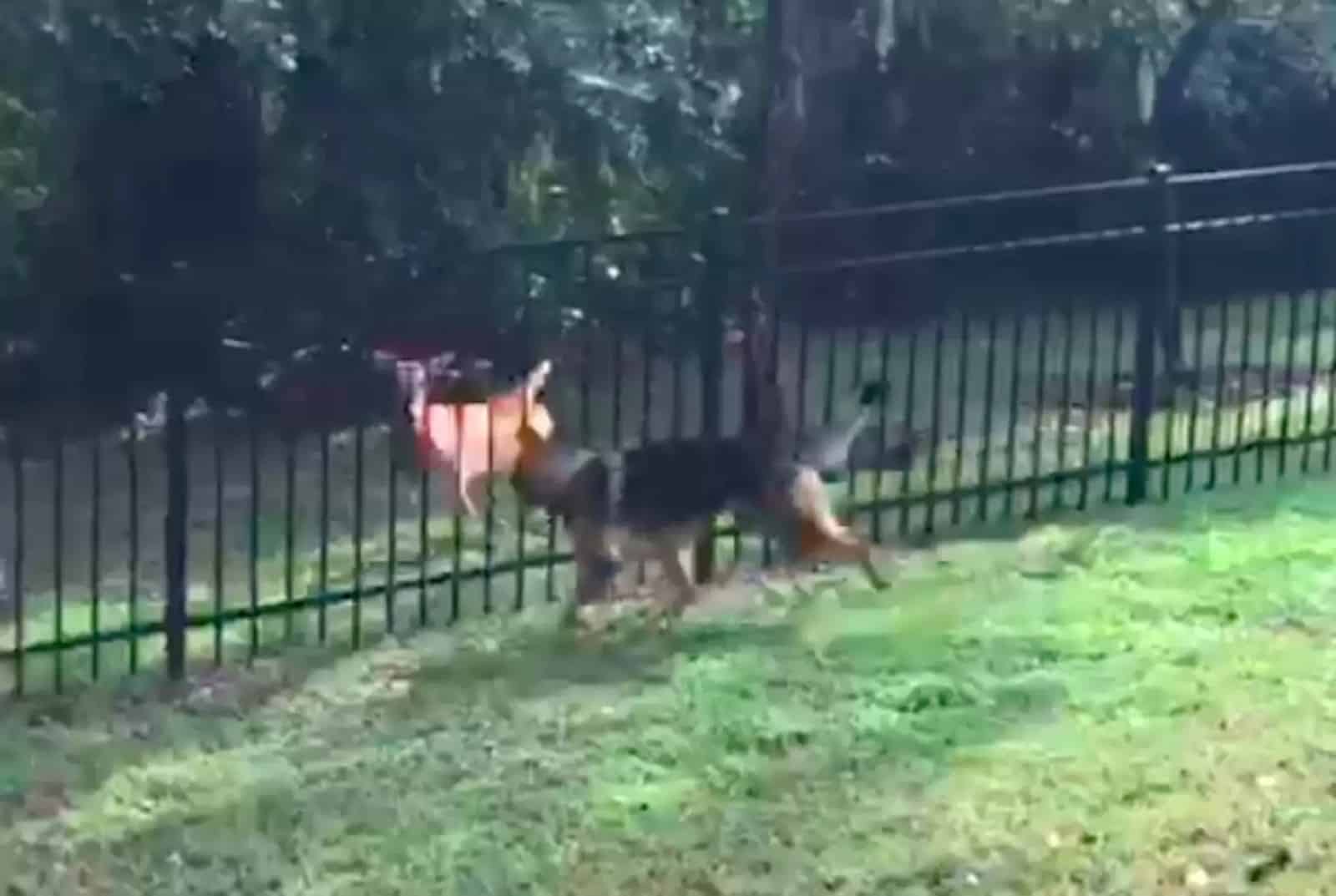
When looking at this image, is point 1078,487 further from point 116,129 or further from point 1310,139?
point 1310,139

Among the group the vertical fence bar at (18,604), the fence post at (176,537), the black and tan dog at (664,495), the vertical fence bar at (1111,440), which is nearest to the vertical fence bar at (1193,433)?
the vertical fence bar at (1111,440)

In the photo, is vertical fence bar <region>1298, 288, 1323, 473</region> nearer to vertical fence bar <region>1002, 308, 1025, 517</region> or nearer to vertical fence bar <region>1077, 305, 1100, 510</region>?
vertical fence bar <region>1077, 305, 1100, 510</region>

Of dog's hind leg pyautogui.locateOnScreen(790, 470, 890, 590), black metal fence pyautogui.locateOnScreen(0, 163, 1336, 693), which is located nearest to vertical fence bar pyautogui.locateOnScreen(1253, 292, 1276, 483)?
black metal fence pyautogui.locateOnScreen(0, 163, 1336, 693)

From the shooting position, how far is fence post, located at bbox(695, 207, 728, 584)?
795 cm

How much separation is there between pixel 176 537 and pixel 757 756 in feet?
5.59

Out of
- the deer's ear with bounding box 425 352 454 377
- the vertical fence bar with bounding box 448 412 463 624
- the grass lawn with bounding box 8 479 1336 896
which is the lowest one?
the grass lawn with bounding box 8 479 1336 896

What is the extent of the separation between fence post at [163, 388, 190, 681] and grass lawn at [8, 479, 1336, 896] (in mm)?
126

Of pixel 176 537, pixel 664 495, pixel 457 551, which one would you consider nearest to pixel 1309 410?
pixel 664 495

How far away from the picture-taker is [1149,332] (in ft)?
31.1

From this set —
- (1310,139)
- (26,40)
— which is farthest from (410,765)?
(1310,139)

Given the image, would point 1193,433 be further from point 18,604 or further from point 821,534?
point 18,604

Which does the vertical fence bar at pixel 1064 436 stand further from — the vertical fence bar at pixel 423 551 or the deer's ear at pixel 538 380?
the vertical fence bar at pixel 423 551

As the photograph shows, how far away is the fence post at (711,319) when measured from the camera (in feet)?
26.1

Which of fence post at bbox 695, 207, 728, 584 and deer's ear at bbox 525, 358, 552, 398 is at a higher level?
fence post at bbox 695, 207, 728, 584
